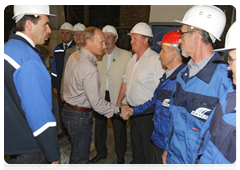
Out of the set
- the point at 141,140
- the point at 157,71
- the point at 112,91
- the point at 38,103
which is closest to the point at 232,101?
the point at 38,103

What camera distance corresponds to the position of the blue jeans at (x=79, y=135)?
2377 millimetres

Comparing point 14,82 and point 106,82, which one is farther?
point 106,82

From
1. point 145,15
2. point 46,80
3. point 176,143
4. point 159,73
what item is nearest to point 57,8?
point 145,15

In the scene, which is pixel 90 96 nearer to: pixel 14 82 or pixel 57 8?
pixel 14 82

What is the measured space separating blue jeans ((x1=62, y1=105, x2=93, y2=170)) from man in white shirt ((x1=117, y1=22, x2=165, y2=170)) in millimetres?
890

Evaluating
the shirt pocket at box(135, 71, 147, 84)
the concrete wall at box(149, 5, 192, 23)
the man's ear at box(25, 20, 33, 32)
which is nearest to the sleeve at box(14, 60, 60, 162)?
the man's ear at box(25, 20, 33, 32)

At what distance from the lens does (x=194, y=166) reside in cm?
135

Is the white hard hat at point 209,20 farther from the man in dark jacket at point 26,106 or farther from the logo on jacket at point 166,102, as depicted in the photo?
the man in dark jacket at point 26,106

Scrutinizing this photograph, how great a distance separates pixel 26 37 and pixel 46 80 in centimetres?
44

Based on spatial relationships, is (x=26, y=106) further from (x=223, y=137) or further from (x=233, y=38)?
(x=233, y=38)

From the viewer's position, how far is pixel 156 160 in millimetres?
2182

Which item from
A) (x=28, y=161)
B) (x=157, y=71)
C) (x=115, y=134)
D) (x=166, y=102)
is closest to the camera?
(x=28, y=161)

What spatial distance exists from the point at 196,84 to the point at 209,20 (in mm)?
582

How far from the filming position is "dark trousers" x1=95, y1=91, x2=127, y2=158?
3393 mm
